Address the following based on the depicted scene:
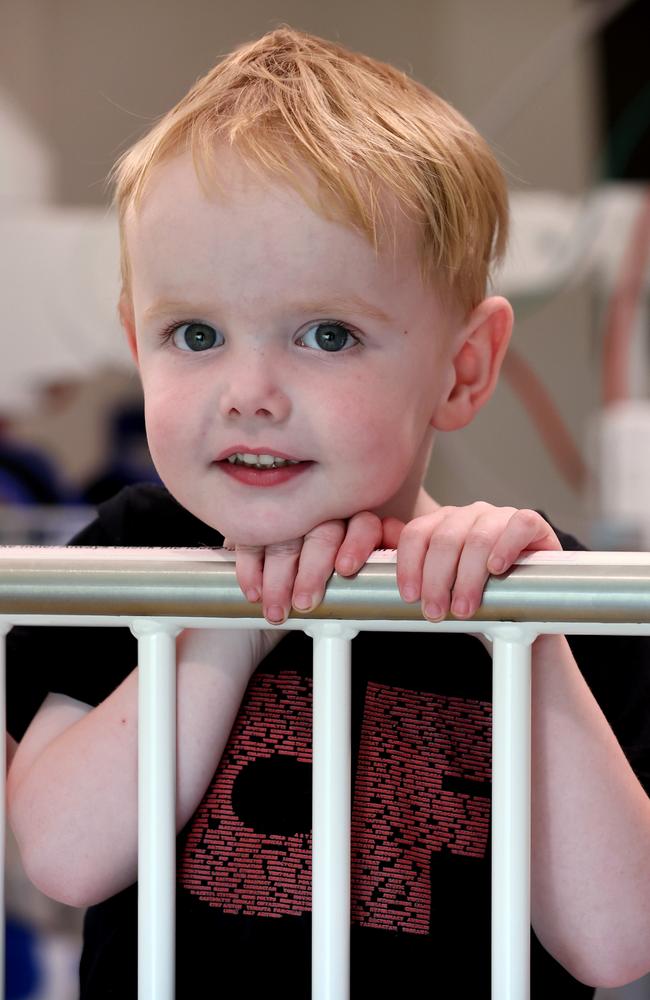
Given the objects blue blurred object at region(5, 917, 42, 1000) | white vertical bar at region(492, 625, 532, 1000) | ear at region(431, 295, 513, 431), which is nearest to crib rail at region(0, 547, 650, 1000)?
white vertical bar at region(492, 625, 532, 1000)

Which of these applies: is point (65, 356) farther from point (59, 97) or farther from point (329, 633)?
point (329, 633)

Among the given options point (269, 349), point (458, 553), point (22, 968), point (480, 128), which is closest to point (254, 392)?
point (269, 349)

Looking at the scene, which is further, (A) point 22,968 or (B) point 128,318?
(A) point 22,968

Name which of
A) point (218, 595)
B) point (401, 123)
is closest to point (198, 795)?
point (218, 595)

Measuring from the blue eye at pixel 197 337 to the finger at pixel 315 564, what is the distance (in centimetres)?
11

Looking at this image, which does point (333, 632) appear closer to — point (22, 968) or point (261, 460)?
point (261, 460)

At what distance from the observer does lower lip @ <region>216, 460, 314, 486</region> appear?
621 mm

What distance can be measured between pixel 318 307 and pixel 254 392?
6 centimetres

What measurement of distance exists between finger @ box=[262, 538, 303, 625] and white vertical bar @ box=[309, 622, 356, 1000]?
0.02 m

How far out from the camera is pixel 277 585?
1.78ft

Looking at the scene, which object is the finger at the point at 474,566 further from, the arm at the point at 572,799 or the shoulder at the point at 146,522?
the shoulder at the point at 146,522

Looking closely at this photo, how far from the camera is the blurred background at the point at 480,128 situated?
3168 millimetres

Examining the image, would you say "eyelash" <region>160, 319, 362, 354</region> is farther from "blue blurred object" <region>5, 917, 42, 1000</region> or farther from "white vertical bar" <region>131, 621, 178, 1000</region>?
"blue blurred object" <region>5, 917, 42, 1000</region>

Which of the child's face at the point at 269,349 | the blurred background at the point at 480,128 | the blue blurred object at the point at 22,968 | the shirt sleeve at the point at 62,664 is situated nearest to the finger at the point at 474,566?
the child's face at the point at 269,349
